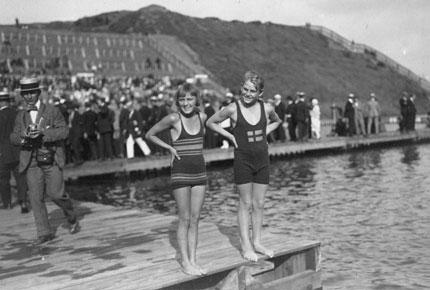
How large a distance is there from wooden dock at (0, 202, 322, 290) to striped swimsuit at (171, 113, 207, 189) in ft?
2.93

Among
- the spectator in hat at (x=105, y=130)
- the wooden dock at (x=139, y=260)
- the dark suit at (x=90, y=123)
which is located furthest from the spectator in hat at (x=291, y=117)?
the wooden dock at (x=139, y=260)

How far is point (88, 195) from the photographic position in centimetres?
1797

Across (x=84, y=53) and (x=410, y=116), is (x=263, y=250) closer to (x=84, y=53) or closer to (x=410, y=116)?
(x=410, y=116)

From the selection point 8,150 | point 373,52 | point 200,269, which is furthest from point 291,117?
point 373,52

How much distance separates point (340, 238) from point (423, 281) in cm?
271

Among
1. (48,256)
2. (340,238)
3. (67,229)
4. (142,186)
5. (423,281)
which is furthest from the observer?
(142,186)

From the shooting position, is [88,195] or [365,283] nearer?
[365,283]

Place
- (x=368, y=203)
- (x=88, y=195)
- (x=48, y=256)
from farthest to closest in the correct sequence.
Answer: (x=88, y=195) < (x=368, y=203) < (x=48, y=256)

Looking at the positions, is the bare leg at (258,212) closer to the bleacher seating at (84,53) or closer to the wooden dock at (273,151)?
the wooden dock at (273,151)

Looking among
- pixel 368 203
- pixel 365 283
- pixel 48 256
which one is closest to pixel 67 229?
pixel 48 256

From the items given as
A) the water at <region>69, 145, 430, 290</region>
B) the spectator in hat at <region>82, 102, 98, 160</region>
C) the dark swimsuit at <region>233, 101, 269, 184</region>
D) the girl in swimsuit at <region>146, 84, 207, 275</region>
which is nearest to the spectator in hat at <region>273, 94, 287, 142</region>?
the water at <region>69, 145, 430, 290</region>

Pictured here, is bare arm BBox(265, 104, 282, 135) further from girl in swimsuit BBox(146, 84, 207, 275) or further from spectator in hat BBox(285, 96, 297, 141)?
spectator in hat BBox(285, 96, 297, 141)

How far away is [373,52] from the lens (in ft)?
268

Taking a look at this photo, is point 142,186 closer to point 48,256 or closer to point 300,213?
point 300,213
